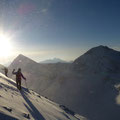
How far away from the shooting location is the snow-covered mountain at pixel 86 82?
83.1 meters

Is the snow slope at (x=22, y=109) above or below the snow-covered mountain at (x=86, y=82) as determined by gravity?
below

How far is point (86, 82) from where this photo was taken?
108 meters

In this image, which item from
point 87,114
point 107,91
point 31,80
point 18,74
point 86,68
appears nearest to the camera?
point 18,74

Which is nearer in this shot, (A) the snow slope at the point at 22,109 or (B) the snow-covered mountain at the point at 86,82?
(A) the snow slope at the point at 22,109

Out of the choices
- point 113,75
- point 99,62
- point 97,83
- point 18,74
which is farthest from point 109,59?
point 18,74

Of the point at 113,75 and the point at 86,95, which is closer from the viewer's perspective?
the point at 86,95

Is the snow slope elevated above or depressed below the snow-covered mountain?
below

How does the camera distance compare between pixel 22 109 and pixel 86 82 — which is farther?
pixel 86 82

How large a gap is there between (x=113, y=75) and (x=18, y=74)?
9631cm

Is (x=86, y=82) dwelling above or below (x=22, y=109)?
above

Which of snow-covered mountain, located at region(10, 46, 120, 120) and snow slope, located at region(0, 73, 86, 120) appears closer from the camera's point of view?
snow slope, located at region(0, 73, 86, 120)

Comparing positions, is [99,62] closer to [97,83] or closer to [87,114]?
[97,83]

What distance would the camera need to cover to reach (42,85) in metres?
122

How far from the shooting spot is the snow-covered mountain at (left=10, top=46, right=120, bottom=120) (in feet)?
273
